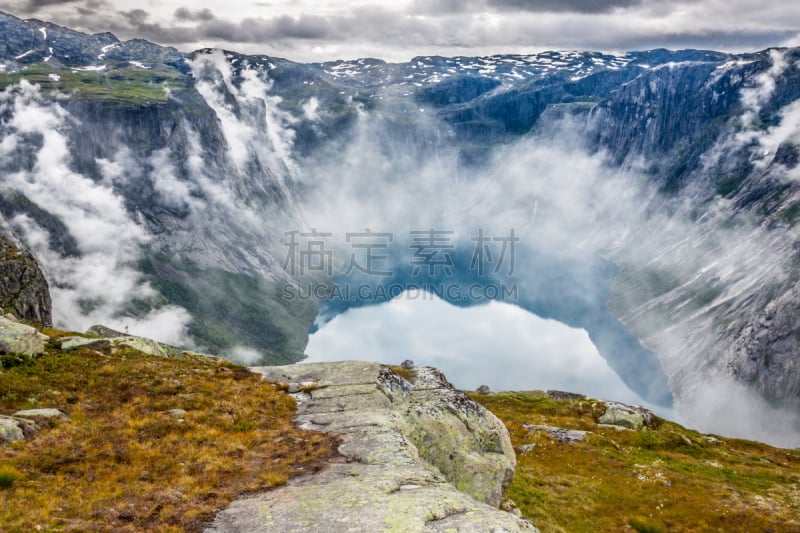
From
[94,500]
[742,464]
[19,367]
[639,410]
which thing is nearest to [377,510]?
[94,500]

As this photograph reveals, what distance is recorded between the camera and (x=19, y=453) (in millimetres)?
20531

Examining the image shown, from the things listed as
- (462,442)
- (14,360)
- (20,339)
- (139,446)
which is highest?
(20,339)

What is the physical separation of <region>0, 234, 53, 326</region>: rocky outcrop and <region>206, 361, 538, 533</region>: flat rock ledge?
5037 inches

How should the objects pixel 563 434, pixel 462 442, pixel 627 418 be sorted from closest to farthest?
pixel 462 442
pixel 563 434
pixel 627 418

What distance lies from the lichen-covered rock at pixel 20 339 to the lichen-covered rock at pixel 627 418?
230 ft

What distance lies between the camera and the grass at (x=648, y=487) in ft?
109

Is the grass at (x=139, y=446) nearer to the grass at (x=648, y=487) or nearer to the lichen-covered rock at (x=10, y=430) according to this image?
the lichen-covered rock at (x=10, y=430)

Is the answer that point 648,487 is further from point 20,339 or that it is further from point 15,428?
point 20,339

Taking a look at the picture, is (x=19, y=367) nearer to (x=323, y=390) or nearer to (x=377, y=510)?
(x=323, y=390)

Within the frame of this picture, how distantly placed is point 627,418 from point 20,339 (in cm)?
7431

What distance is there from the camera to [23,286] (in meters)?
150

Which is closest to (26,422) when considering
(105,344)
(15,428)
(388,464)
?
(15,428)

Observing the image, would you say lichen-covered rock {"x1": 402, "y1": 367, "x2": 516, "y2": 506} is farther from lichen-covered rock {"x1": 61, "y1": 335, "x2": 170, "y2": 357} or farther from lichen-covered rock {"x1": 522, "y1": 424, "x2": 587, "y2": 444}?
lichen-covered rock {"x1": 522, "y1": 424, "x2": 587, "y2": 444}

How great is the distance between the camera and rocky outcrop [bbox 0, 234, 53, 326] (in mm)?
130500
